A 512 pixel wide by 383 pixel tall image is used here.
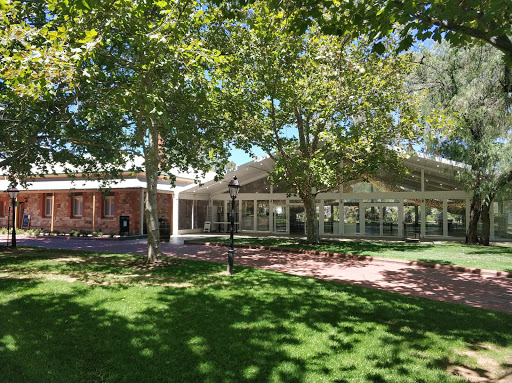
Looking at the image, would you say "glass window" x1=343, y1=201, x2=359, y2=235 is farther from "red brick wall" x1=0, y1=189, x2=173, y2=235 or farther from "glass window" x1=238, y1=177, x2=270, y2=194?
"red brick wall" x1=0, y1=189, x2=173, y2=235

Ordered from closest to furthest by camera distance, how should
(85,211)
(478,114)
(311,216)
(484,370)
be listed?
(484,370) → (478,114) → (311,216) → (85,211)

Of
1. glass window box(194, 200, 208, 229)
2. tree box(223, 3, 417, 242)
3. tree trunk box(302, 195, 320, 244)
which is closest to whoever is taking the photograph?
tree box(223, 3, 417, 242)

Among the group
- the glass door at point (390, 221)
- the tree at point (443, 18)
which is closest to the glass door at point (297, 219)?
the glass door at point (390, 221)

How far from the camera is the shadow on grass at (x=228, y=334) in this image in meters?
3.71

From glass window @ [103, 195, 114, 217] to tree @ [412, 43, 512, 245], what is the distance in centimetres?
1894

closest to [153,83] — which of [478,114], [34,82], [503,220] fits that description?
[34,82]

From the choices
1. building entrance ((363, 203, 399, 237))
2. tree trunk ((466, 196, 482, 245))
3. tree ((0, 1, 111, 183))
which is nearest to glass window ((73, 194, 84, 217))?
tree ((0, 1, 111, 183))

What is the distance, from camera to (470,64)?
15.2 metres

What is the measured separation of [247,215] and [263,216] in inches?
52.3

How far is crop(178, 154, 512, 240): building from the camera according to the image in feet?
61.6

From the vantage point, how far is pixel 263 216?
23969 millimetres

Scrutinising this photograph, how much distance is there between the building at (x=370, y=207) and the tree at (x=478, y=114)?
1226 millimetres

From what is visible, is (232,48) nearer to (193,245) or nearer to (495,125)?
(193,245)

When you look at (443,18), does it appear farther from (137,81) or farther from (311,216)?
(311,216)
